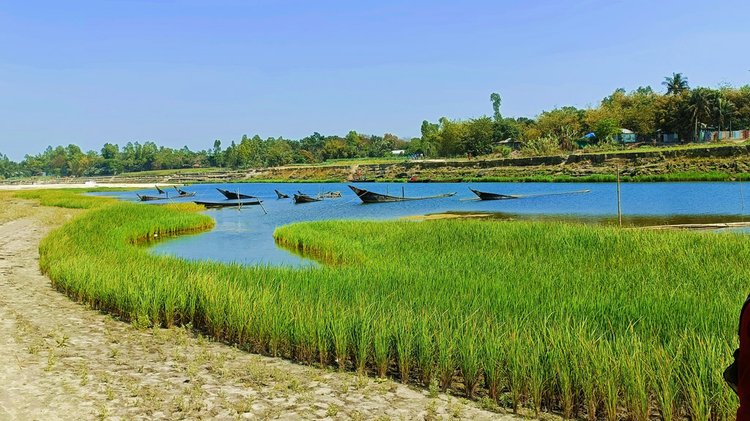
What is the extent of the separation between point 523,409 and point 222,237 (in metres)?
24.5

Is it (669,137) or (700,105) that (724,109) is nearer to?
(700,105)

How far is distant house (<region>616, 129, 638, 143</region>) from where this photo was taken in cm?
9306

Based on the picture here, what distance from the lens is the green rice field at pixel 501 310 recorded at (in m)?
6.11

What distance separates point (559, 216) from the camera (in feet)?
112

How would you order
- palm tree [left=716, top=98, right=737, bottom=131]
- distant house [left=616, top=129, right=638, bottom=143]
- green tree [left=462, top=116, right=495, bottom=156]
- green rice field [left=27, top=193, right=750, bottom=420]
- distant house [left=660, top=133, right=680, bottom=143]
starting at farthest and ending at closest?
green tree [left=462, top=116, right=495, bottom=156], distant house [left=616, top=129, right=638, bottom=143], distant house [left=660, top=133, right=680, bottom=143], palm tree [left=716, top=98, right=737, bottom=131], green rice field [left=27, top=193, right=750, bottom=420]

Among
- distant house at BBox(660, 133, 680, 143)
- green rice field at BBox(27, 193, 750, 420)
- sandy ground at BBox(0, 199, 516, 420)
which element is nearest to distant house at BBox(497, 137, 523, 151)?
distant house at BBox(660, 133, 680, 143)

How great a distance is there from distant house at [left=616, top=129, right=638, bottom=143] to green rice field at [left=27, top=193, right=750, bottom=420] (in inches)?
3198

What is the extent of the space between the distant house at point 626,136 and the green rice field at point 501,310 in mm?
81235

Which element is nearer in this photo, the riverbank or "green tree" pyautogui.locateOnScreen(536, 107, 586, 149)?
the riverbank

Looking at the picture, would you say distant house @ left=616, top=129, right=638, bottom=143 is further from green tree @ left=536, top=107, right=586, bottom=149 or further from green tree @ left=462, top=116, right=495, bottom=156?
green tree @ left=462, top=116, right=495, bottom=156

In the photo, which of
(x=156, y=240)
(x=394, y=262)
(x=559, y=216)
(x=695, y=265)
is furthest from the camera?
(x=559, y=216)

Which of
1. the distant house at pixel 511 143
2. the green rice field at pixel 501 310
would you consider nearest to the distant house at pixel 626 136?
the distant house at pixel 511 143

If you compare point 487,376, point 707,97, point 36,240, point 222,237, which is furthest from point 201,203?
point 707,97

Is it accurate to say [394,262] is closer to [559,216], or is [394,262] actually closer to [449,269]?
[449,269]
